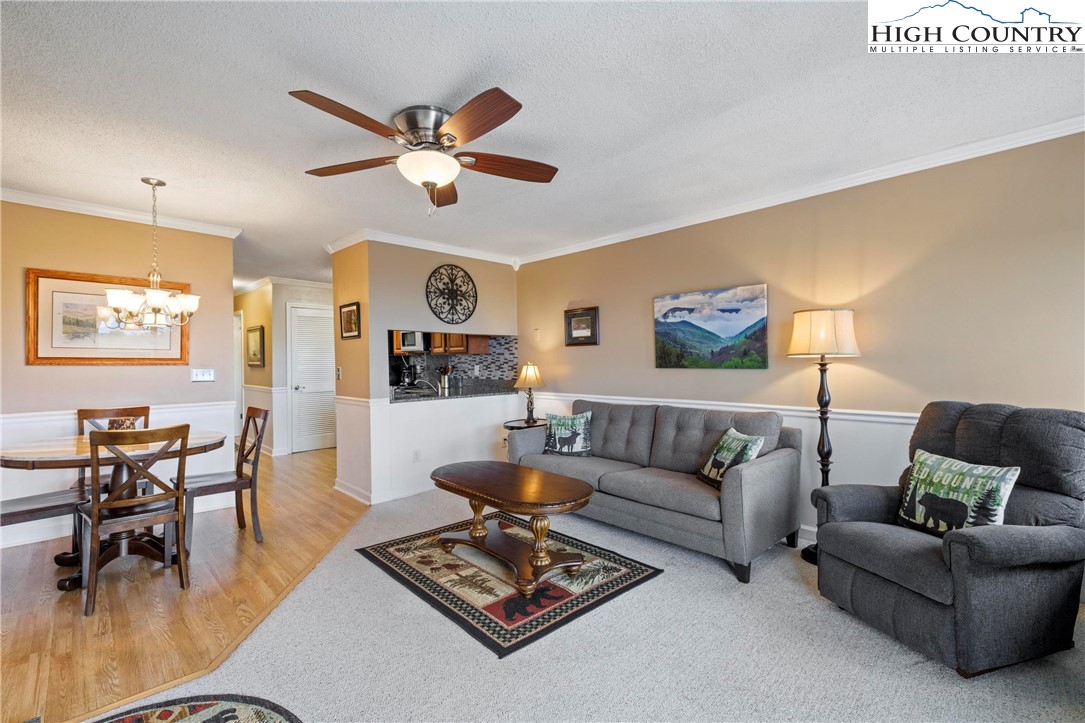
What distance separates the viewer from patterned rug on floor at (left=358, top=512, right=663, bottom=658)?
227cm

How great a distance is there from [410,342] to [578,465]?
246 cm

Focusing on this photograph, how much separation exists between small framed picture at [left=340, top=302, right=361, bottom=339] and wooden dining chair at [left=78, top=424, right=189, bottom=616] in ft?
6.52

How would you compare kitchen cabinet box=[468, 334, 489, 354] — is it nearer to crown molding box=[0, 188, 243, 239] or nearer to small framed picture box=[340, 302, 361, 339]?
small framed picture box=[340, 302, 361, 339]

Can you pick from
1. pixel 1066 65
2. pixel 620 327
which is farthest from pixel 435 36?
pixel 620 327

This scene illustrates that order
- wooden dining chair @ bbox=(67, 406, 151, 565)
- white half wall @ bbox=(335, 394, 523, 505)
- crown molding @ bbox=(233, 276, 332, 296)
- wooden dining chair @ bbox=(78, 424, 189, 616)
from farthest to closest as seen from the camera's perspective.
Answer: crown molding @ bbox=(233, 276, 332, 296)
white half wall @ bbox=(335, 394, 523, 505)
wooden dining chair @ bbox=(67, 406, 151, 565)
wooden dining chair @ bbox=(78, 424, 189, 616)

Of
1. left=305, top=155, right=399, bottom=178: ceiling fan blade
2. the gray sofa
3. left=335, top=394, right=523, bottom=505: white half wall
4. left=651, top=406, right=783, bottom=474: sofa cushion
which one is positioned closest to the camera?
left=305, top=155, right=399, bottom=178: ceiling fan blade

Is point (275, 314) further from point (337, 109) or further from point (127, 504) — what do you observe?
point (337, 109)

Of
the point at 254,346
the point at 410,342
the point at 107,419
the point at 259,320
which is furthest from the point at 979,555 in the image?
the point at 254,346

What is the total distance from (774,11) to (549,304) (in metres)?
3.70

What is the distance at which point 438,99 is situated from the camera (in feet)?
7.17

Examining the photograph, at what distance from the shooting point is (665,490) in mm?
3068

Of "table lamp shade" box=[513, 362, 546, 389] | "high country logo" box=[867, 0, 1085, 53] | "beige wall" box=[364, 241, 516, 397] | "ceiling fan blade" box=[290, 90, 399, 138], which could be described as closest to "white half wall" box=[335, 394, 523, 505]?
"beige wall" box=[364, 241, 516, 397]

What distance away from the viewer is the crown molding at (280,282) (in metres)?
6.33

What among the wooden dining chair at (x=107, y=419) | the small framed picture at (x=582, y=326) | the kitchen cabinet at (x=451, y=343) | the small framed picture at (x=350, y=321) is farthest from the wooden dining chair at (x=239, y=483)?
the small framed picture at (x=582, y=326)
